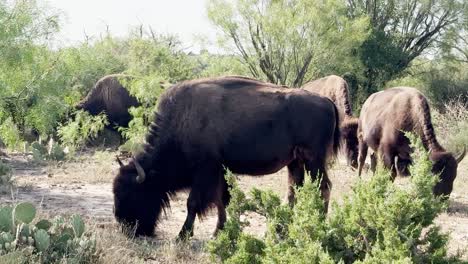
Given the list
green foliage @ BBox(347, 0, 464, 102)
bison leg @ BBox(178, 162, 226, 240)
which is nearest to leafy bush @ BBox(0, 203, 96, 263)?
bison leg @ BBox(178, 162, 226, 240)

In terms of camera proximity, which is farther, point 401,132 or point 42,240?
point 401,132

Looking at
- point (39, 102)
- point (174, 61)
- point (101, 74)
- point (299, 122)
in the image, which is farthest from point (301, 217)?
point (101, 74)

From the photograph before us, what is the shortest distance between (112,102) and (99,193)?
8.41 m

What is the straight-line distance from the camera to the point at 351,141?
14000mm

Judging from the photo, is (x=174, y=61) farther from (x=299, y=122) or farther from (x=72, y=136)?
(x=299, y=122)

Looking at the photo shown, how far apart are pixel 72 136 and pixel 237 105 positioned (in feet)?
26.0

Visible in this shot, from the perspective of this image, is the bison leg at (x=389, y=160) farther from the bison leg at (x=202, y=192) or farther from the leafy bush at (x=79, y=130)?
the leafy bush at (x=79, y=130)

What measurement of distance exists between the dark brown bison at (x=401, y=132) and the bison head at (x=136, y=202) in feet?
13.9

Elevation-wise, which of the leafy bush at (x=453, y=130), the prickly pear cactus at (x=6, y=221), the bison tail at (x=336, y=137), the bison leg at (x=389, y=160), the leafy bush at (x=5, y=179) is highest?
the bison tail at (x=336, y=137)

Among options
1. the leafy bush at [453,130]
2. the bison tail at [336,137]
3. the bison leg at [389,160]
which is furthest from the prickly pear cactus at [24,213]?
the leafy bush at [453,130]

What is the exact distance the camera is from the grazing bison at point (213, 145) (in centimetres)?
734

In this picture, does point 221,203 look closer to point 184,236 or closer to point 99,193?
point 184,236

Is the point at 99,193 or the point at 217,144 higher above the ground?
the point at 217,144

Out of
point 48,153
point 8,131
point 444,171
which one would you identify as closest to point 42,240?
point 444,171
